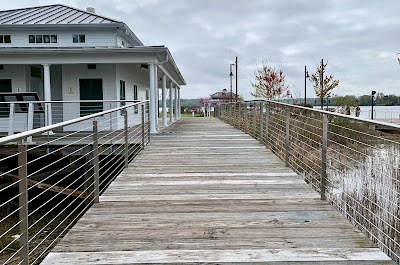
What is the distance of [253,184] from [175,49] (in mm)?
29370

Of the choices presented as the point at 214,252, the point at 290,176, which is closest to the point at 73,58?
the point at 290,176

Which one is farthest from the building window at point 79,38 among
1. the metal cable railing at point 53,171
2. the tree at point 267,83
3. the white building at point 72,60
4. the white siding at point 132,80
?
the tree at point 267,83

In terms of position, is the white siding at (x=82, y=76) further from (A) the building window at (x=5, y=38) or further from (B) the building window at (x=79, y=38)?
(A) the building window at (x=5, y=38)

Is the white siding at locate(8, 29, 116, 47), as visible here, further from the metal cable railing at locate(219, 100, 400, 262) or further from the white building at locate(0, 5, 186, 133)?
the metal cable railing at locate(219, 100, 400, 262)

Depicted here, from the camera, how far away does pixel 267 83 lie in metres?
24.8

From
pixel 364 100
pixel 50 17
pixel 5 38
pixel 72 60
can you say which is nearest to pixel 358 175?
pixel 72 60

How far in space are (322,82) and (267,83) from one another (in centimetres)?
522

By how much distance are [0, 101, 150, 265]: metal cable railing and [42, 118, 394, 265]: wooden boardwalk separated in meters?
0.34

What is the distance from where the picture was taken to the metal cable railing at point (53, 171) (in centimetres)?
254

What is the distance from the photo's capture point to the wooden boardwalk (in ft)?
9.10

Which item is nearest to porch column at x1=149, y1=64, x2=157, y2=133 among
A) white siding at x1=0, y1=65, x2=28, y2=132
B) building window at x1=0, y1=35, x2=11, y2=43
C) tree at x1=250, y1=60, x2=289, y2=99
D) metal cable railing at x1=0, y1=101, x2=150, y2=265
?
metal cable railing at x1=0, y1=101, x2=150, y2=265

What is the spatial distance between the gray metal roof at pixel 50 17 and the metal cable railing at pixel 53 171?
4365 mm

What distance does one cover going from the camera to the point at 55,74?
13.6m

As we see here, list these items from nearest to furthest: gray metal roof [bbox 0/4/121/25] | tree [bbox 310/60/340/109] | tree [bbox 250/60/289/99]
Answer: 1. gray metal roof [bbox 0/4/121/25]
2. tree [bbox 250/60/289/99]
3. tree [bbox 310/60/340/109]
